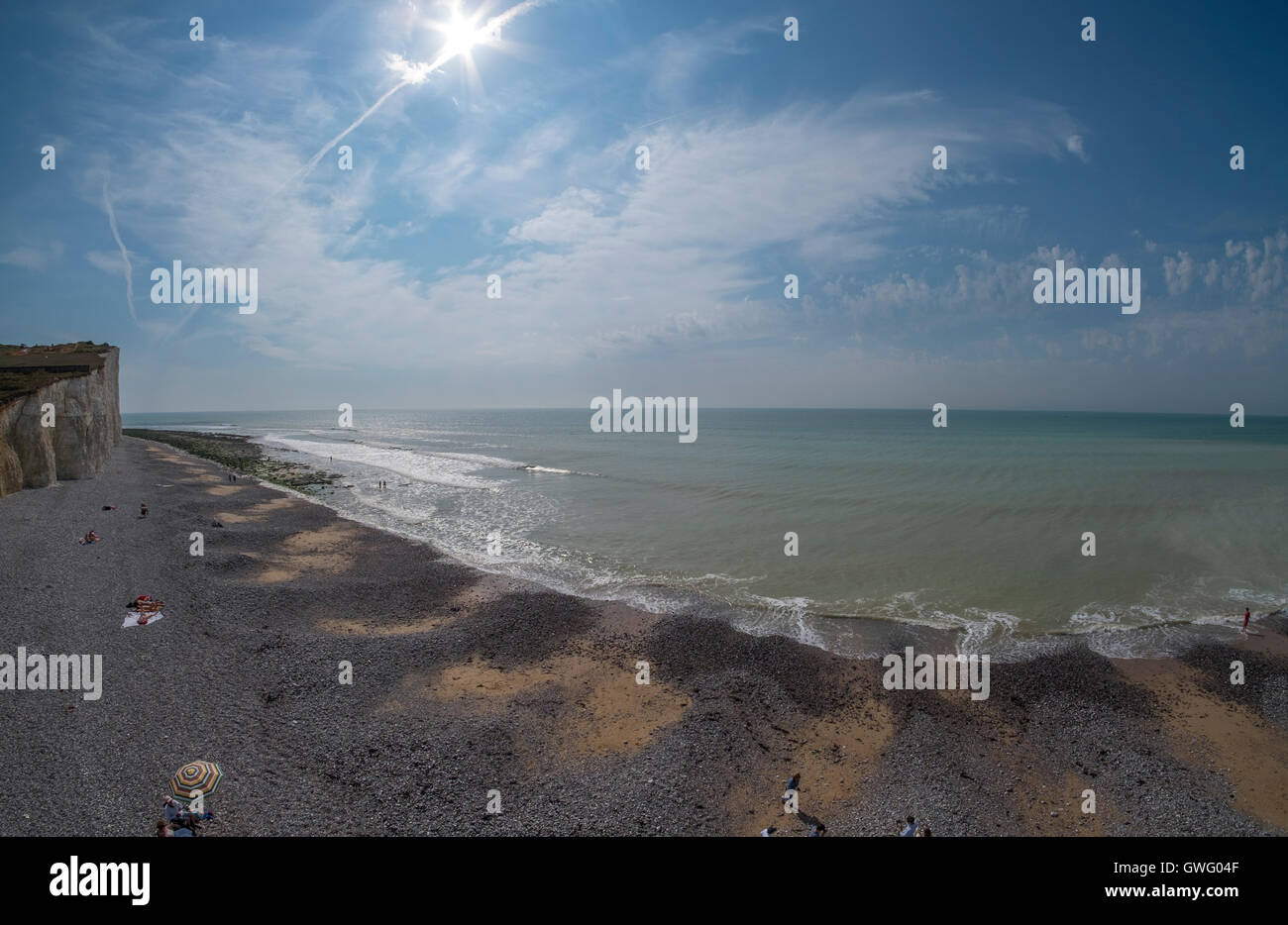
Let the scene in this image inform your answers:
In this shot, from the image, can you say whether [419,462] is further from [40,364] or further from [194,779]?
[194,779]

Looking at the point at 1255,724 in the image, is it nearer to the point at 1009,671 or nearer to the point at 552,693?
the point at 1009,671

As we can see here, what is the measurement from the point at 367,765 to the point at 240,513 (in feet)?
110

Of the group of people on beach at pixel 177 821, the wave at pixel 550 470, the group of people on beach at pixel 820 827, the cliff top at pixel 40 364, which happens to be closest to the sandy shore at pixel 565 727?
the group of people on beach at pixel 820 827

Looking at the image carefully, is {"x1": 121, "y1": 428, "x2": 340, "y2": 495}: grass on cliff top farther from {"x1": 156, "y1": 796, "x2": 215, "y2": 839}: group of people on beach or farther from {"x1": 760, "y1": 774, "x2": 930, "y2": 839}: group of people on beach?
{"x1": 760, "y1": 774, "x2": 930, "y2": 839}: group of people on beach

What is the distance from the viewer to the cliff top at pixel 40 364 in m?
37.7

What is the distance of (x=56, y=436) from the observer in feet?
135

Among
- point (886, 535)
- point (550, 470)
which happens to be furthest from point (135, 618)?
point (550, 470)

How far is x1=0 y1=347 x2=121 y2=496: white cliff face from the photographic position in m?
35.5

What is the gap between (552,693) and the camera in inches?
647

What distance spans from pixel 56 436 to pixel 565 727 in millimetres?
51551

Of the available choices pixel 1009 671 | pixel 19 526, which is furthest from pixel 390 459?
pixel 1009 671

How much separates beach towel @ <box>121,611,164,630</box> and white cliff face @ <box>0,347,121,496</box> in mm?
26285

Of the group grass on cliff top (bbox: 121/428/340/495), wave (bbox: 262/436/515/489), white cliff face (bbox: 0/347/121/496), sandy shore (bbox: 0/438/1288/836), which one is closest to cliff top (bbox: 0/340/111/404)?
white cliff face (bbox: 0/347/121/496)
